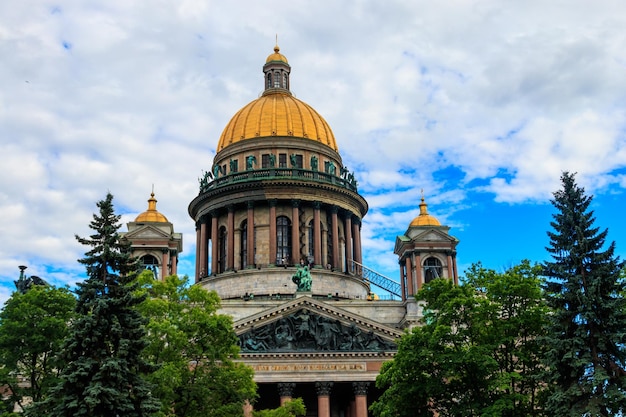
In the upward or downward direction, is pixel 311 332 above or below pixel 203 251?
→ below

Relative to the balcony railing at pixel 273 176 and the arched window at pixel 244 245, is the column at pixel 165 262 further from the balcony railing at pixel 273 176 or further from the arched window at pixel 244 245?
the balcony railing at pixel 273 176

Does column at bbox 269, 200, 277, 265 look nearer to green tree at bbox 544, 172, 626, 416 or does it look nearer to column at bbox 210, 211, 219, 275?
column at bbox 210, 211, 219, 275

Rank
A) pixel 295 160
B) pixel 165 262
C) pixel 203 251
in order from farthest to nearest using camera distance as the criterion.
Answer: pixel 203 251 < pixel 295 160 < pixel 165 262

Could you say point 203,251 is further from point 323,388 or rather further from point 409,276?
point 323,388

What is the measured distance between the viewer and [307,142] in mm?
66812

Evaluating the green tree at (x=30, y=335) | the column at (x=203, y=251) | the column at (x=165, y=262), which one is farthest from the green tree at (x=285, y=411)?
the column at (x=203, y=251)

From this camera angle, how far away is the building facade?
49469 mm

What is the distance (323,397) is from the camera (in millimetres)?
48719

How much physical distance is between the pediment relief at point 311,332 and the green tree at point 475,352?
14.5 metres

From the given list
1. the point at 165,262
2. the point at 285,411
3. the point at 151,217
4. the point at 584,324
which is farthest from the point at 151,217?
the point at 584,324

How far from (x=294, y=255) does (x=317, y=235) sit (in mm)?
2583

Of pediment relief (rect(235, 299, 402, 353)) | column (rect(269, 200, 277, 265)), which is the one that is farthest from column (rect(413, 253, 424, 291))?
column (rect(269, 200, 277, 265))

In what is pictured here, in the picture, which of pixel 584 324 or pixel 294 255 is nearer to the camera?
pixel 584 324

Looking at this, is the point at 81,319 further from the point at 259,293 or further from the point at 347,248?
the point at 347,248
